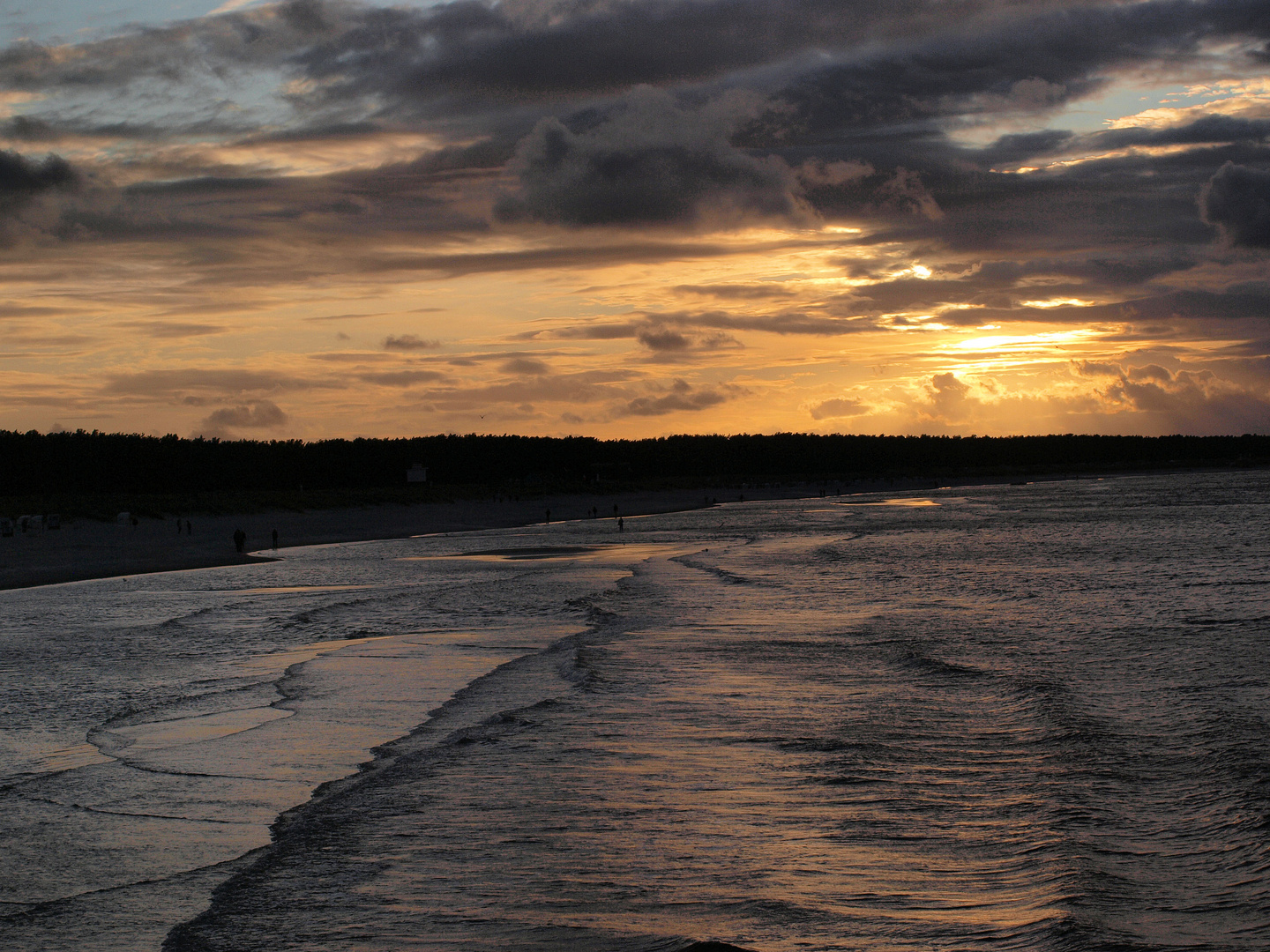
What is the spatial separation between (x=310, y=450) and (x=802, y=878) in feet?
412

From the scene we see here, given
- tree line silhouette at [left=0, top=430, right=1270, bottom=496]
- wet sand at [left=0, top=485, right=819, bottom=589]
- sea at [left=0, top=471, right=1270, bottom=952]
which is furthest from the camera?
tree line silhouette at [left=0, top=430, right=1270, bottom=496]

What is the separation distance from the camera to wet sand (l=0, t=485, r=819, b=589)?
3962cm

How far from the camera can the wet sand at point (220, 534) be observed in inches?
1560

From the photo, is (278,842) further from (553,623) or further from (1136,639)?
(1136,639)

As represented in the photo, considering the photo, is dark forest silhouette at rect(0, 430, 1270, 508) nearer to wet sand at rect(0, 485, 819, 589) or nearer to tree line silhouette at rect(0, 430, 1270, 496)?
tree line silhouette at rect(0, 430, 1270, 496)

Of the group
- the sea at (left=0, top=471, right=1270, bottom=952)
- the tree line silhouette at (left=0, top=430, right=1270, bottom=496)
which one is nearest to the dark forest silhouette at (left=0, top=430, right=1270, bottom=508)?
the tree line silhouette at (left=0, top=430, right=1270, bottom=496)

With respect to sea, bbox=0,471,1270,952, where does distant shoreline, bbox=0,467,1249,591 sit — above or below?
Answer: above

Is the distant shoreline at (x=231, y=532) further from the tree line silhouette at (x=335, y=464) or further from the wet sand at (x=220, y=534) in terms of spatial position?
the tree line silhouette at (x=335, y=464)

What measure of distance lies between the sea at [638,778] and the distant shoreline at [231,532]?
15.3 meters

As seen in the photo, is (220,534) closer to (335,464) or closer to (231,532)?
(231,532)

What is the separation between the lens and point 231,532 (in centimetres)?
5891

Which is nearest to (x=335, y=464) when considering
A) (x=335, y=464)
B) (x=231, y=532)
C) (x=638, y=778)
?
(x=335, y=464)

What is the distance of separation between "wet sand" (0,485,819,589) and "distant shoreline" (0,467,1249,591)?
0.04 m

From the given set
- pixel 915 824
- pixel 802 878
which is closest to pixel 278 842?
pixel 802 878
